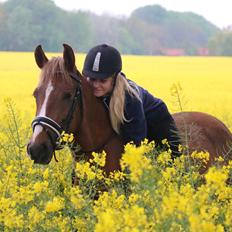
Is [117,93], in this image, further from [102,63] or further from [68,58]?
[68,58]

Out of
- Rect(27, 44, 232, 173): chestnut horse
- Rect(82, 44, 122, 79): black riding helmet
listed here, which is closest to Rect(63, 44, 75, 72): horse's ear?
Rect(27, 44, 232, 173): chestnut horse

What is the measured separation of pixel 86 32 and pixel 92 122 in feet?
177

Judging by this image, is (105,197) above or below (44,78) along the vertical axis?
below

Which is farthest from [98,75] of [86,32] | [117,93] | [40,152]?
[86,32]

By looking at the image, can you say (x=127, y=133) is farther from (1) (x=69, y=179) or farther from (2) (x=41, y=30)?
(2) (x=41, y=30)

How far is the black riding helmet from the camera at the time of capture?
472 centimetres

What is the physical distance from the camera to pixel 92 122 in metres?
4.69

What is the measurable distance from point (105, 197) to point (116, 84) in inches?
57.8

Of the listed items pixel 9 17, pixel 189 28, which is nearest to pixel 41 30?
pixel 9 17

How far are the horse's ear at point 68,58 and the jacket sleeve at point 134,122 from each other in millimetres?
481

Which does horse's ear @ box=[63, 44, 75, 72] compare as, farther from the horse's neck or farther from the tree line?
the tree line

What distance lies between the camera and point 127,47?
2450 inches

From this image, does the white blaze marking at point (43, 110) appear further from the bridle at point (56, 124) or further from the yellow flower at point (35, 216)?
the yellow flower at point (35, 216)

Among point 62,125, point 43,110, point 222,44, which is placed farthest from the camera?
point 222,44
